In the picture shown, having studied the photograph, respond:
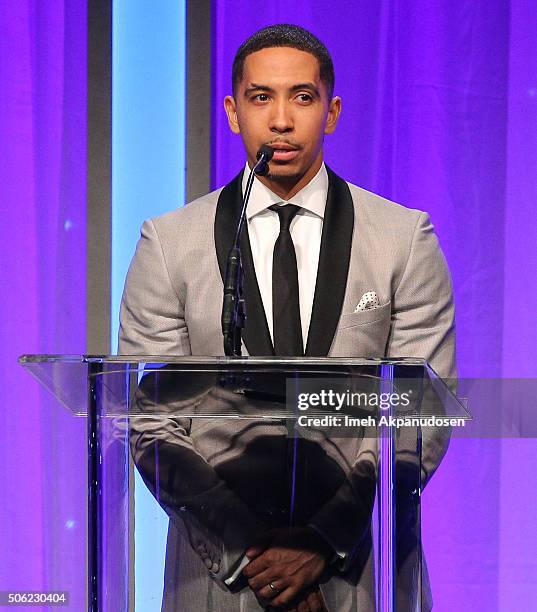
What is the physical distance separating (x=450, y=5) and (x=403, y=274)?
1062mm

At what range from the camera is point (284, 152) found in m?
1.89

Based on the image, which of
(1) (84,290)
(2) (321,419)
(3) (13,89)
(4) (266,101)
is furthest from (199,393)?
(3) (13,89)

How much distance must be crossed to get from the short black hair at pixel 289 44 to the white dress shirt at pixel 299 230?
0.17 meters

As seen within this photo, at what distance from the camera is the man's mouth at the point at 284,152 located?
1890 mm

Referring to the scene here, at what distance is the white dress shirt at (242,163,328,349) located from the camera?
1830mm

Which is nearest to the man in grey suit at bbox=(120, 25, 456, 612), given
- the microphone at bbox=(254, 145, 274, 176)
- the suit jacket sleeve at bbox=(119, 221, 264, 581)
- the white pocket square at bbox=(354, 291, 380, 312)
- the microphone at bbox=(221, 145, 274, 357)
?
the white pocket square at bbox=(354, 291, 380, 312)

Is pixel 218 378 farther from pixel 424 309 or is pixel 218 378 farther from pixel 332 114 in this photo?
pixel 332 114

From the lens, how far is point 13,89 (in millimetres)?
2664

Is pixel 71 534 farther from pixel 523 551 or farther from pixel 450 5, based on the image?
pixel 450 5

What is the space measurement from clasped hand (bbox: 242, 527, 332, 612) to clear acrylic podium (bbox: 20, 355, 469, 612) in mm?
11

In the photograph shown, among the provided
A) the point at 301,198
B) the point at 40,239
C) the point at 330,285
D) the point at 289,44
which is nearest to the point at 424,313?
the point at 330,285

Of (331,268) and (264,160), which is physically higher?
(264,160)

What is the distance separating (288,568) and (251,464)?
4.9 inches

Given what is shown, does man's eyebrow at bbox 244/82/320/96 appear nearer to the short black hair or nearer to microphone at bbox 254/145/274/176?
the short black hair
